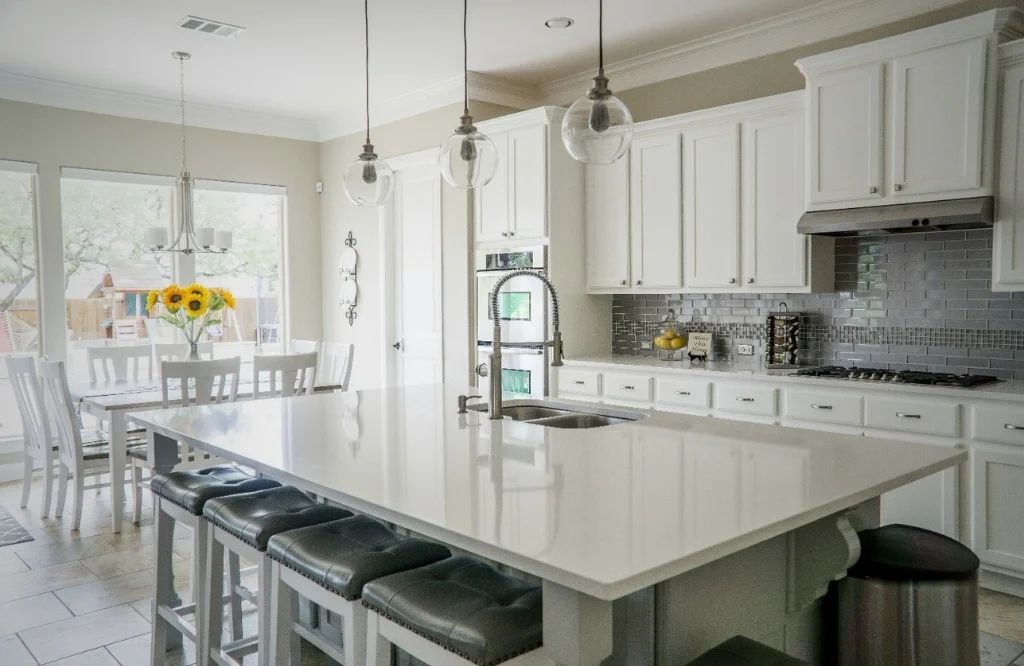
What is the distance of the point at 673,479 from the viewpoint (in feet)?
5.79

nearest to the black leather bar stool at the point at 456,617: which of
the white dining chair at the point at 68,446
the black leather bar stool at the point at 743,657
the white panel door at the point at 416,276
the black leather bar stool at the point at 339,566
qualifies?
the black leather bar stool at the point at 339,566

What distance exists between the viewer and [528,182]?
506 cm

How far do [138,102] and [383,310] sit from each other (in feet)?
7.95

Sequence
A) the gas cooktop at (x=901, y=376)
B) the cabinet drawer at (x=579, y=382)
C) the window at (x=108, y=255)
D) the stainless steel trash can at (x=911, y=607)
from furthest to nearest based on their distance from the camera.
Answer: the window at (x=108, y=255), the cabinet drawer at (x=579, y=382), the gas cooktop at (x=901, y=376), the stainless steel trash can at (x=911, y=607)

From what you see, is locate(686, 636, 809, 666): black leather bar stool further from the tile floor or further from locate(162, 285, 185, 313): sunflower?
locate(162, 285, 185, 313): sunflower

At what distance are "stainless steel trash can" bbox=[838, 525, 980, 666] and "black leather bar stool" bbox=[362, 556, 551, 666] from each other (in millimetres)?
961

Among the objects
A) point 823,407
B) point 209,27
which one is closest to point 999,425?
point 823,407

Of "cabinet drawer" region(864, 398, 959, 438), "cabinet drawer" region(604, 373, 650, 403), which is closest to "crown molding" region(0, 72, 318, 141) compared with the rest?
"cabinet drawer" region(604, 373, 650, 403)

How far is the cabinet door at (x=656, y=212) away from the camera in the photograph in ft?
15.3

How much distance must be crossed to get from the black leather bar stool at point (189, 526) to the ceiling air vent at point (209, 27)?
273 cm

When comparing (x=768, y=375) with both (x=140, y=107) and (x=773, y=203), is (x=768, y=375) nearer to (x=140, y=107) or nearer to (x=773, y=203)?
(x=773, y=203)

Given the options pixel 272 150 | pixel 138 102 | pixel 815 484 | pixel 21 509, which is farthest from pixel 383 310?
pixel 815 484

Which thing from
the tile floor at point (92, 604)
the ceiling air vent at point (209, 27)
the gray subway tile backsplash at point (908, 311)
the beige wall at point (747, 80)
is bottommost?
the tile floor at point (92, 604)

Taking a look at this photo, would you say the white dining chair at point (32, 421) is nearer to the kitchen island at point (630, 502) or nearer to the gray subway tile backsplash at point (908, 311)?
the kitchen island at point (630, 502)
